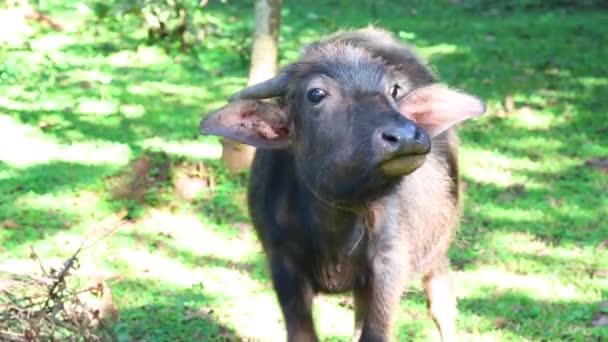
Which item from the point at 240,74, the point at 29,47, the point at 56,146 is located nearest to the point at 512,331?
the point at 56,146

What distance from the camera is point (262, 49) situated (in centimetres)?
681

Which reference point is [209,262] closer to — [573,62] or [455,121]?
[455,121]

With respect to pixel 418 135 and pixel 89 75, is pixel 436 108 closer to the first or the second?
pixel 418 135

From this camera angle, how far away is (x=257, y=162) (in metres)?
4.25

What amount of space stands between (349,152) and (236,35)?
6.83m

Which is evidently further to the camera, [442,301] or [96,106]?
[96,106]

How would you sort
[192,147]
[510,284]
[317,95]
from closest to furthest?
[317,95], [510,284], [192,147]

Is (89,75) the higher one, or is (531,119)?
(531,119)

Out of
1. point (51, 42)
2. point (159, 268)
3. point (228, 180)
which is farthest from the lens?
point (51, 42)

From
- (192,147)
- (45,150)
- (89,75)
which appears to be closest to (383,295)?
(192,147)

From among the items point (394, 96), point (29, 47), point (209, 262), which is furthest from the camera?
point (29, 47)

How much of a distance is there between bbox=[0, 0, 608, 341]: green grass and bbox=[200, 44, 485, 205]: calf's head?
1542 mm

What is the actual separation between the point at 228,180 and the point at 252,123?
2996 millimetres

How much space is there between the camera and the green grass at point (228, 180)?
5359 mm
